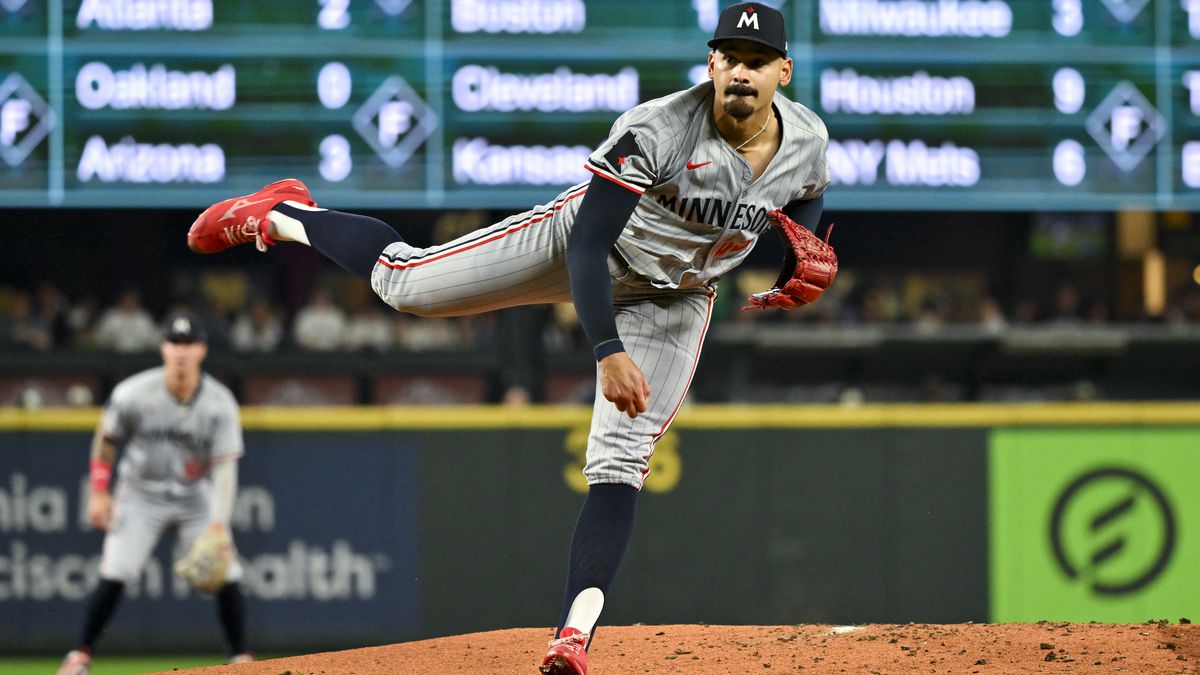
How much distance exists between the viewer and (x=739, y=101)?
3416mm

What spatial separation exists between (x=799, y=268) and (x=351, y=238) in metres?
1.23

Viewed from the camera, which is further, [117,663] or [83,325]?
[83,325]

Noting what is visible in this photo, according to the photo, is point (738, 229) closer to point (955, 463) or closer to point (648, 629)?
point (648, 629)

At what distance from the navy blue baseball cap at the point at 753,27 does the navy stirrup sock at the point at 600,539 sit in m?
1.05

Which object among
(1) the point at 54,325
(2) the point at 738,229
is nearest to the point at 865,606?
(2) the point at 738,229

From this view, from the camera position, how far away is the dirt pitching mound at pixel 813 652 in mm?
3936

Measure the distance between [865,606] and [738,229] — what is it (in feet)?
13.9

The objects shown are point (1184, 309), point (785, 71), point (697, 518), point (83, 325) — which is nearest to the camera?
point (785, 71)

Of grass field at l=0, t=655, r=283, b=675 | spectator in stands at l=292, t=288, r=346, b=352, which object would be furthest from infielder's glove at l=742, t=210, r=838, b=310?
spectator in stands at l=292, t=288, r=346, b=352

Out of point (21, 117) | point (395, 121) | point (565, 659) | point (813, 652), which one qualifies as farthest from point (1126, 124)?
point (21, 117)

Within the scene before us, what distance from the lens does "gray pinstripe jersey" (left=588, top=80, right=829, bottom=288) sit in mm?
3379

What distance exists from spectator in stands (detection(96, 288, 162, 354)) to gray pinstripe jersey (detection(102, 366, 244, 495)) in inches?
75.4

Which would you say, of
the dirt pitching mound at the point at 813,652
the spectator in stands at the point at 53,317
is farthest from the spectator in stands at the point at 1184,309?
the spectator in stands at the point at 53,317

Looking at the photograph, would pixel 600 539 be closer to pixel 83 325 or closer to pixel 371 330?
pixel 371 330
